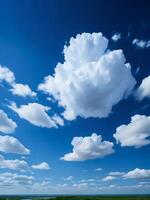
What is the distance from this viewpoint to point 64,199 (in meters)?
74.5

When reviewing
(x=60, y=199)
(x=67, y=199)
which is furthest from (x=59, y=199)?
(x=67, y=199)

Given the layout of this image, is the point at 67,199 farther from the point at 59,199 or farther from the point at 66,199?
the point at 59,199

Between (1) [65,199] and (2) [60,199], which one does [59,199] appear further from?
(1) [65,199]

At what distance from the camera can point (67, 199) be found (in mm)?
73438

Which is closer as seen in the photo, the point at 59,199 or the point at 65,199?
the point at 59,199

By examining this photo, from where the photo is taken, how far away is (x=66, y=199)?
73.9m

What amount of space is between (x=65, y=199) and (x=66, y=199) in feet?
1.09

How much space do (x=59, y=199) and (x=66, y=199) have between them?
18.5 ft

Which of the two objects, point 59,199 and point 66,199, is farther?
point 66,199

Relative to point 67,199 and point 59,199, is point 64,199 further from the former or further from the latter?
point 59,199

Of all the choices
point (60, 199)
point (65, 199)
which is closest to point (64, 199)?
point (65, 199)

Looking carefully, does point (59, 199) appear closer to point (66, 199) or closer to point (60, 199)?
point (60, 199)

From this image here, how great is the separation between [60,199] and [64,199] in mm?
5338

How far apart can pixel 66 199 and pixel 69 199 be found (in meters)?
2.04
